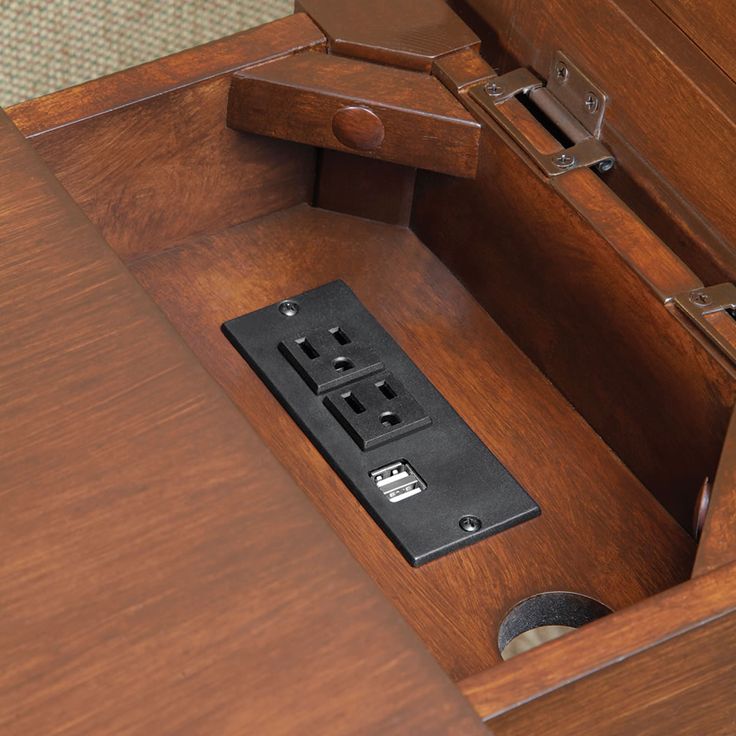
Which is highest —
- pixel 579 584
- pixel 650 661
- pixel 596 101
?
pixel 596 101

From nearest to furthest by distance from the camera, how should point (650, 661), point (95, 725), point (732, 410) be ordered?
1. point (95, 725)
2. point (650, 661)
3. point (732, 410)

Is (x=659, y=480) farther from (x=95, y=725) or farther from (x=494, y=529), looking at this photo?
(x=95, y=725)

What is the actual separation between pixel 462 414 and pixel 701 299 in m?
0.21

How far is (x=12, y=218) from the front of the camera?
851 mm

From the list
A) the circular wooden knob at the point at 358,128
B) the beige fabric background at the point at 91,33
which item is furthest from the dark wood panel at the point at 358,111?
the beige fabric background at the point at 91,33

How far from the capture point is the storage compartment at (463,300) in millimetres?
996

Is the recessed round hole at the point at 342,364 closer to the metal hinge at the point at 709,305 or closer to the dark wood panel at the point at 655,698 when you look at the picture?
the metal hinge at the point at 709,305

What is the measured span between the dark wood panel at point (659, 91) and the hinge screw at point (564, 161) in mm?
34

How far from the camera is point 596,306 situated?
1047 millimetres

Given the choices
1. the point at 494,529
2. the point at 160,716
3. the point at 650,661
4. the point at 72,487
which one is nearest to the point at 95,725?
the point at 160,716

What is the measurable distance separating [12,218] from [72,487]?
21 centimetres

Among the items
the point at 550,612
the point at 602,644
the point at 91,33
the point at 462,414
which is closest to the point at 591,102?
the point at 462,414

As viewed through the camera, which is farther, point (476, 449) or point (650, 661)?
point (476, 449)

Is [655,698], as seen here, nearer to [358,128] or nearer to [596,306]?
[596,306]
